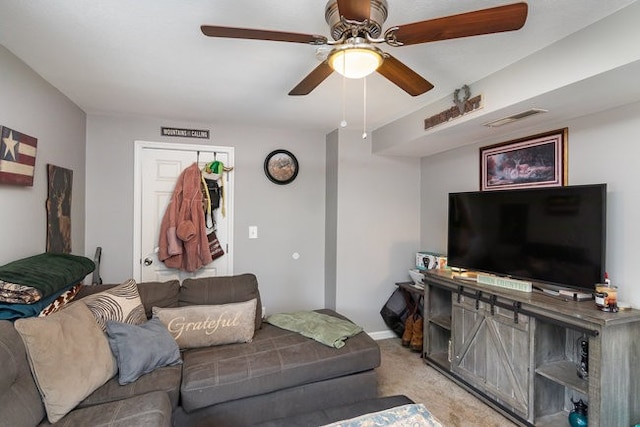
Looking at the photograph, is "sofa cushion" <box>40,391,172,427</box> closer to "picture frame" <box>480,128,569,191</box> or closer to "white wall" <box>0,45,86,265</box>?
"white wall" <box>0,45,86,265</box>

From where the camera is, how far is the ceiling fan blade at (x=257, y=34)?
1238 millimetres

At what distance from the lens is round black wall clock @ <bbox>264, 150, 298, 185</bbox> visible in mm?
3562

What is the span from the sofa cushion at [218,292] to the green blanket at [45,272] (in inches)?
27.5

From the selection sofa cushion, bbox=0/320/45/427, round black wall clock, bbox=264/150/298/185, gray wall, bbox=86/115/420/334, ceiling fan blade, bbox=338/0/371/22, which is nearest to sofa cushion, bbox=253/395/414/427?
sofa cushion, bbox=0/320/45/427

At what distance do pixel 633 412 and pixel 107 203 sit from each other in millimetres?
4120

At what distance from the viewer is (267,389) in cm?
203

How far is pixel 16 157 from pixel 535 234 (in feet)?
10.7

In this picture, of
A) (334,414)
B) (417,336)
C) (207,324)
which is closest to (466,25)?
(334,414)

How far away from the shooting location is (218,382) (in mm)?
1925

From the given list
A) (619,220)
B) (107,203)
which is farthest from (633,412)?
(107,203)

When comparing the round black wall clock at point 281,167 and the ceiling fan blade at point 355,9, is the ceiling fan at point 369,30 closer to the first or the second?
the ceiling fan blade at point 355,9

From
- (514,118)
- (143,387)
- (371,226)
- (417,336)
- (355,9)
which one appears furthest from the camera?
(371,226)

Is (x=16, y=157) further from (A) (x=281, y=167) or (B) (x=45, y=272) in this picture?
(A) (x=281, y=167)

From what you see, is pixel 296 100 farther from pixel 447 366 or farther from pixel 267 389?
pixel 447 366
